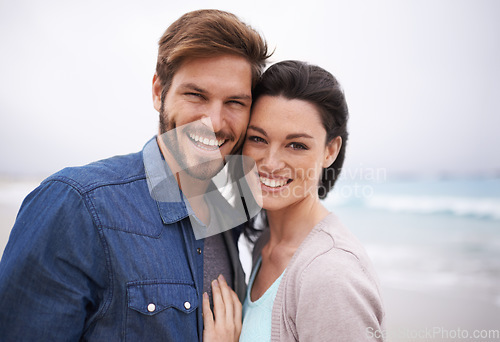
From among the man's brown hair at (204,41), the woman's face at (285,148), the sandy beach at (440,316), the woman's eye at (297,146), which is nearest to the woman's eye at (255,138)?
the woman's face at (285,148)

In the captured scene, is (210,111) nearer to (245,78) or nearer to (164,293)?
(245,78)

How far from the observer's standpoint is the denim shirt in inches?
51.8

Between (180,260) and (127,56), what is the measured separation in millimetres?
4630

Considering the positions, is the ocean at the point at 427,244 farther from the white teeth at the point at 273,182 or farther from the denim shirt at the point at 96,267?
the denim shirt at the point at 96,267

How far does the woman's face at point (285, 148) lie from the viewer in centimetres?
191

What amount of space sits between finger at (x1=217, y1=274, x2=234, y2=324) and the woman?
94mm

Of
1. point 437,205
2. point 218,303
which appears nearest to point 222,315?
point 218,303

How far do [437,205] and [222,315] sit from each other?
1201cm

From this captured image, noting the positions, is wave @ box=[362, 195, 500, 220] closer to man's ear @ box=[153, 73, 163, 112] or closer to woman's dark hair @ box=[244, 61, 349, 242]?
woman's dark hair @ box=[244, 61, 349, 242]

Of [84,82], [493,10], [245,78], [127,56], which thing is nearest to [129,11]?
[127,56]

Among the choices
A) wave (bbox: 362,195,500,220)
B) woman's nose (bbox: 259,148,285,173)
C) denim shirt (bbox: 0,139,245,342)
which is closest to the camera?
denim shirt (bbox: 0,139,245,342)

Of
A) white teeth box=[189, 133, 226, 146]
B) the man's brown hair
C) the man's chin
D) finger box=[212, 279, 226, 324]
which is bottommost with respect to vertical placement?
finger box=[212, 279, 226, 324]

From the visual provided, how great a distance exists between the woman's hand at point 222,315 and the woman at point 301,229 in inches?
2.5

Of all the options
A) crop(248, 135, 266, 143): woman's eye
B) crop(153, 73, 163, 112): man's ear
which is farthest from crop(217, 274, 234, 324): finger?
crop(153, 73, 163, 112): man's ear
